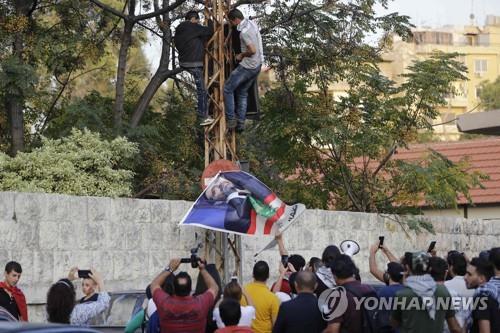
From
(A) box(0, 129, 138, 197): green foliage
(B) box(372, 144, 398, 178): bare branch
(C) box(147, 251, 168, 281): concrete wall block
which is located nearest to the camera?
(C) box(147, 251, 168, 281): concrete wall block

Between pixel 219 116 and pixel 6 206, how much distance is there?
368cm

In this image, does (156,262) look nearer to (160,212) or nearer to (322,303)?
(160,212)

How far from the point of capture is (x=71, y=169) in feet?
58.0

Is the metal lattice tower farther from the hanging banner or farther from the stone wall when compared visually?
the hanging banner

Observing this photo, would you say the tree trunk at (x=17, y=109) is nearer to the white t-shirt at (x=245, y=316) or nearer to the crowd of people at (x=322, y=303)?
the crowd of people at (x=322, y=303)

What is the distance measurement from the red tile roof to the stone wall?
15163 mm

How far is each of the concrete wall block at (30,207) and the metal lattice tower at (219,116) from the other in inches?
108

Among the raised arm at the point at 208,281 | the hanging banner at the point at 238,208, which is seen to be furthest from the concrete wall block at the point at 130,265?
the raised arm at the point at 208,281

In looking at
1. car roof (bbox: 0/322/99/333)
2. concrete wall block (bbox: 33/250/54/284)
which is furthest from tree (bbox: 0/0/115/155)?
car roof (bbox: 0/322/99/333)

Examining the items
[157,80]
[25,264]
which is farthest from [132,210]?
[157,80]

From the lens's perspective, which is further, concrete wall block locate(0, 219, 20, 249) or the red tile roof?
the red tile roof

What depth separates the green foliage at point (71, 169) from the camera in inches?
691

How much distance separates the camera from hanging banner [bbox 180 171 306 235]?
14.8m

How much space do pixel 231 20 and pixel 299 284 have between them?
7.17 metres
